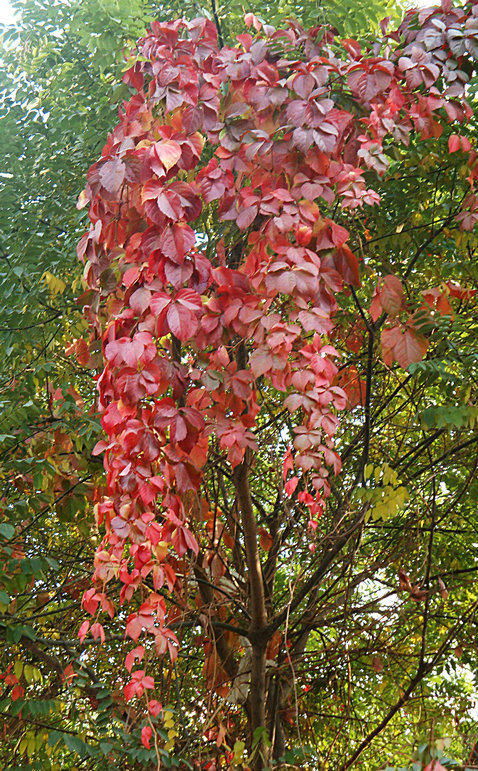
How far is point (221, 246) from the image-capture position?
1601 mm

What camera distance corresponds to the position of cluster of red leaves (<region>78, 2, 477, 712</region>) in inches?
49.3

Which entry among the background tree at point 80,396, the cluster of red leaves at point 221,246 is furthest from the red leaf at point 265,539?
the cluster of red leaves at point 221,246

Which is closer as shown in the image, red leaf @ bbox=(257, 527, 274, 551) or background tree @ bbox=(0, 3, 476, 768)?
background tree @ bbox=(0, 3, 476, 768)

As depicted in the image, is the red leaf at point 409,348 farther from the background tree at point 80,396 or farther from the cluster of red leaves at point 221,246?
the background tree at point 80,396

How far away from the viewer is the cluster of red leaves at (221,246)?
1.25 m

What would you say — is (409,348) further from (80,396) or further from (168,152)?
(80,396)

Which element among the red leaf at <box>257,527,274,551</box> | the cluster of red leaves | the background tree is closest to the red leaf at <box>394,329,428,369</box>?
the cluster of red leaves

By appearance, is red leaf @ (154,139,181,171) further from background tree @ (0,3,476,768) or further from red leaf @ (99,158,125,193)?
background tree @ (0,3,476,768)

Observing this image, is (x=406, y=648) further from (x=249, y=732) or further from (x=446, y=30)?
(x=446, y=30)

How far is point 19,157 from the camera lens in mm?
2656

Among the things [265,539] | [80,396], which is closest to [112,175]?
[80,396]

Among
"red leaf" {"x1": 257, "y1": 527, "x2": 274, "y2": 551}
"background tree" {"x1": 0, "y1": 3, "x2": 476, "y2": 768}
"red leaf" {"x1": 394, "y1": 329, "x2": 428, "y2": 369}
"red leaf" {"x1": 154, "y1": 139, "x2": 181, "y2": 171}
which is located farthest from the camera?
"red leaf" {"x1": 257, "y1": 527, "x2": 274, "y2": 551}

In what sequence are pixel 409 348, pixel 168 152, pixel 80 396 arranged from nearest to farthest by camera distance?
1. pixel 168 152
2. pixel 409 348
3. pixel 80 396

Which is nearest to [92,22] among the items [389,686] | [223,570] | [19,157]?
[19,157]
